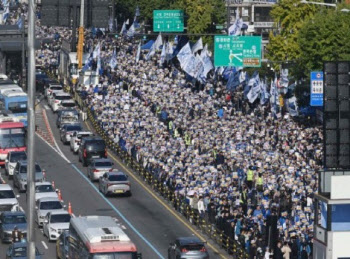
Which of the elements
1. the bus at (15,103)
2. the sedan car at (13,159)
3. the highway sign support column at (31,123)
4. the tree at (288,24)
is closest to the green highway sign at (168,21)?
the tree at (288,24)

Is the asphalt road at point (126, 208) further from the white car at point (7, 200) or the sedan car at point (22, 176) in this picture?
the white car at point (7, 200)

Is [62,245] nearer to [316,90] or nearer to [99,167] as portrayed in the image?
[99,167]

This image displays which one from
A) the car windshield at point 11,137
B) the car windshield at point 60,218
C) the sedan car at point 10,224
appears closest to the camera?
the sedan car at point 10,224

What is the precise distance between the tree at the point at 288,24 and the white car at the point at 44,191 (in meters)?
32.7

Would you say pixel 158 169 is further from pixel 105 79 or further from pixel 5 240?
pixel 105 79

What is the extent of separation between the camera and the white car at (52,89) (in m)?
99.9

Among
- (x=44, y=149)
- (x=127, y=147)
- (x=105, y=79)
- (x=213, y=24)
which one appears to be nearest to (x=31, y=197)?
(x=127, y=147)

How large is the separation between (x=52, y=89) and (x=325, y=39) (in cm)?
2660

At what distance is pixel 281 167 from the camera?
59.5 m

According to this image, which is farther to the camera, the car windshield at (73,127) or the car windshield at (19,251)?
the car windshield at (73,127)

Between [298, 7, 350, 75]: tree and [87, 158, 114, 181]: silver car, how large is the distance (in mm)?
17511

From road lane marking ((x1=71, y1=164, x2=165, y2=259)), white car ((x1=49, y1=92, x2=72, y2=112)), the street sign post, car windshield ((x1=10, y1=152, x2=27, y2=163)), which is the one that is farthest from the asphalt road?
white car ((x1=49, y1=92, x2=72, y2=112))

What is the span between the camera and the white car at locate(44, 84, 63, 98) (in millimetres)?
99919

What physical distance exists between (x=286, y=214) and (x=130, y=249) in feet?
27.1
